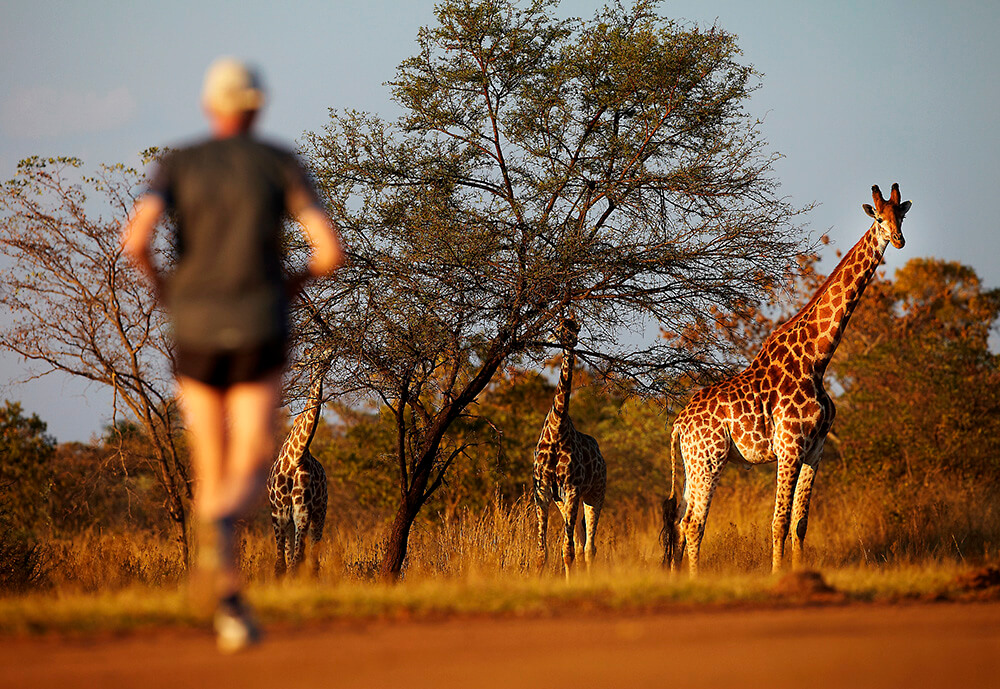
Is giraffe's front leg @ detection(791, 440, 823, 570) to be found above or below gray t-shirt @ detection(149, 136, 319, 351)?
below

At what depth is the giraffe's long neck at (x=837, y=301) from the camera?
11.9 m

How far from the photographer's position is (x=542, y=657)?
499 cm

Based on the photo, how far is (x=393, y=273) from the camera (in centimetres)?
1295

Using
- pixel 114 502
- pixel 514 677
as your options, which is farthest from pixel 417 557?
pixel 114 502

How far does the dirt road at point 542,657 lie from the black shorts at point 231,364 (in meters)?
1.23

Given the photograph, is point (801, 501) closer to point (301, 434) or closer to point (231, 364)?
point (301, 434)

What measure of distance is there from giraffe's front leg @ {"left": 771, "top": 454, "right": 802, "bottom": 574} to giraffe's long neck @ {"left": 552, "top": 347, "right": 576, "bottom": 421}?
10.0ft

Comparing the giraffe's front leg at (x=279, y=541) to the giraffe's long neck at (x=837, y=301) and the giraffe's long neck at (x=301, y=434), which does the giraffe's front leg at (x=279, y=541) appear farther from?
the giraffe's long neck at (x=837, y=301)

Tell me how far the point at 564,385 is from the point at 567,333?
91 centimetres

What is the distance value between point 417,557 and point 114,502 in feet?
38.5

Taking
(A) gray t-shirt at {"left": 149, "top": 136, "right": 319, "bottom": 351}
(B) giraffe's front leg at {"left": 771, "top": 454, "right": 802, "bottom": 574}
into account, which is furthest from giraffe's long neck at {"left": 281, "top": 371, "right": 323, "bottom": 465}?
(A) gray t-shirt at {"left": 149, "top": 136, "right": 319, "bottom": 351}

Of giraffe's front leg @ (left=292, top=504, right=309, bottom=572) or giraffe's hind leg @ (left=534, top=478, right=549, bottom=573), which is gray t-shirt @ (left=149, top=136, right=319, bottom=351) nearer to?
giraffe's hind leg @ (left=534, top=478, right=549, bottom=573)

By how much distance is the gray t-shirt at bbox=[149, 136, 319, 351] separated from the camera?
4863 mm

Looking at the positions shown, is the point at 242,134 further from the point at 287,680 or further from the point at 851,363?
the point at 851,363
